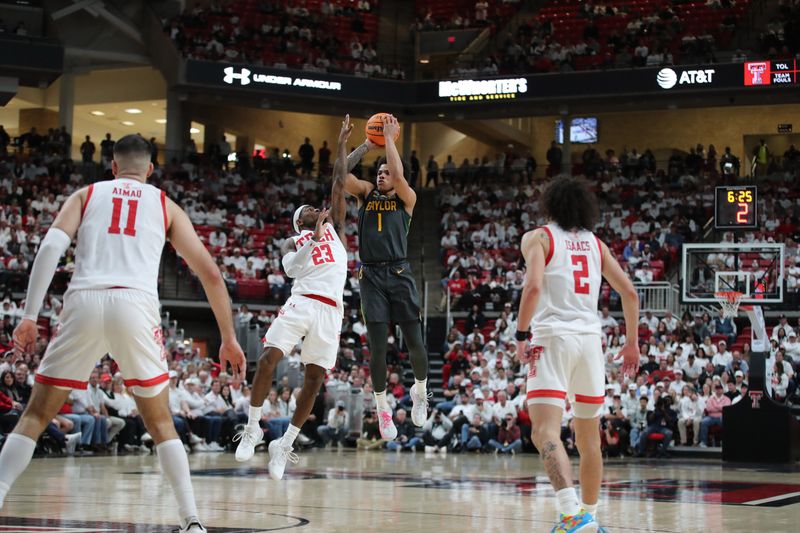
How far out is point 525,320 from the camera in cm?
646

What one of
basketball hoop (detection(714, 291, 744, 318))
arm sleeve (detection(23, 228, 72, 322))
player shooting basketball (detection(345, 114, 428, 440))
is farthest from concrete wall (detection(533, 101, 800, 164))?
arm sleeve (detection(23, 228, 72, 322))

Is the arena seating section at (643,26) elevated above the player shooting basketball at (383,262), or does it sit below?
above

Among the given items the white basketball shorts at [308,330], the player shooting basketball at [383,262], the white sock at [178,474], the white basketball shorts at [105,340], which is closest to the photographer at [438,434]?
the player shooting basketball at [383,262]

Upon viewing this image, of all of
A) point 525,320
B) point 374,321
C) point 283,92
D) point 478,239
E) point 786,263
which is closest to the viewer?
point 525,320

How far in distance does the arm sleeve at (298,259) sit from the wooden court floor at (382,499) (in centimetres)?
201

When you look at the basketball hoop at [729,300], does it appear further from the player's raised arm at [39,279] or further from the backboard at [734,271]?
the player's raised arm at [39,279]

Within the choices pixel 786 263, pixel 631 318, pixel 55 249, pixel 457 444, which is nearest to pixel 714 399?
pixel 457 444

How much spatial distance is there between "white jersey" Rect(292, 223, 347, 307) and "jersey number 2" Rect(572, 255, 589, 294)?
3519 mm

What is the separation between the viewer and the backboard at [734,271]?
1875cm

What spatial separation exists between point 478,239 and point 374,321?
2085 cm

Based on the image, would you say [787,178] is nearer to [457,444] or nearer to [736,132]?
[736,132]

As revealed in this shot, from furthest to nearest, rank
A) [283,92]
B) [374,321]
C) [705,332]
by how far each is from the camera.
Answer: [283,92] → [705,332] → [374,321]

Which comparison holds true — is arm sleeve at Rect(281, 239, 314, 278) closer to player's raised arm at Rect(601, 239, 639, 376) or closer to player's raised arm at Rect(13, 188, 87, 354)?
player's raised arm at Rect(601, 239, 639, 376)

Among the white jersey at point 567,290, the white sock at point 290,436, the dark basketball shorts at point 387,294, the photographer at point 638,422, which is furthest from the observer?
the photographer at point 638,422
